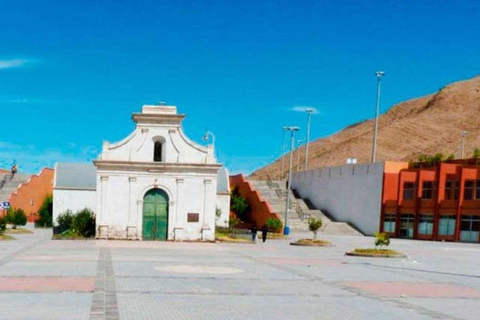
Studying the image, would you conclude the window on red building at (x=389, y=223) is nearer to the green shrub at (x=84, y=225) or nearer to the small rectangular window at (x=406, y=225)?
the small rectangular window at (x=406, y=225)

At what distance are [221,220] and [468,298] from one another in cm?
4623

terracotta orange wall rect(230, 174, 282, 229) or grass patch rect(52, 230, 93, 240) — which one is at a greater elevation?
terracotta orange wall rect(230, 174, 282, 229)

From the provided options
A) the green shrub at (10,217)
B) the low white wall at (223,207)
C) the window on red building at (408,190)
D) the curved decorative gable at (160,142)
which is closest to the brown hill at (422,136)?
the low white wall at (223,207)

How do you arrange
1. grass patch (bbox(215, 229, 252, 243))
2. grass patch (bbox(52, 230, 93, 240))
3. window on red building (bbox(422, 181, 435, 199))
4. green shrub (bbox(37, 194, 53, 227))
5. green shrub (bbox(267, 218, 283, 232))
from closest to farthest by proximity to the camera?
1. grass patch (bbox(52, 230, 93, 240))
2. grass patch (bbox(215, 229, 252, 243))
3. green shrub (bbox(267, 218, 283, 232))
4. window on red building (bbox(422, 181, 435, 199))
5. green shrub (bbox(37, 194, 53, 227))

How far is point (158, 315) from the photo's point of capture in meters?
11.8

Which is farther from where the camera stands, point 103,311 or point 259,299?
point 259,299

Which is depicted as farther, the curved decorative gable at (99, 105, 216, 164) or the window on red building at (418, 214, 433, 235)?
the window on red building at (418, 214, 433, 235)

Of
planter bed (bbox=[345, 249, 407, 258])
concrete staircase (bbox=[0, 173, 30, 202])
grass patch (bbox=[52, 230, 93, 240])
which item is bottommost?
planter bed (bbox=[345, 249, 407, 258])

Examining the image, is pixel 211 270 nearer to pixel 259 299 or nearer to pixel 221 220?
pixel 259 299

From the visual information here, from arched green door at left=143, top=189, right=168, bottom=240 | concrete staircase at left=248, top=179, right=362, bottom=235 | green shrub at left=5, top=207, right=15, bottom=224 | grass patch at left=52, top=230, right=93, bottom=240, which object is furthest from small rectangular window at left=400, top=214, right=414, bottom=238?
green shrub at left=5, top=207, right=15, bottom=224

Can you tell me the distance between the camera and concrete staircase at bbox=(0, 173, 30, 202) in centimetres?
6794

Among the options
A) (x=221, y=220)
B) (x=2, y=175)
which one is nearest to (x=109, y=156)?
(x=221, y=220)

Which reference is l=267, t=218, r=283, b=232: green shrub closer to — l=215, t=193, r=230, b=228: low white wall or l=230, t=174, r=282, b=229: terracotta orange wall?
l=230, t=174, r=282, b=229: terracotta orange wall

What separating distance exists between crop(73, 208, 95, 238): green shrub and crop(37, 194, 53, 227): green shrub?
24371mm
